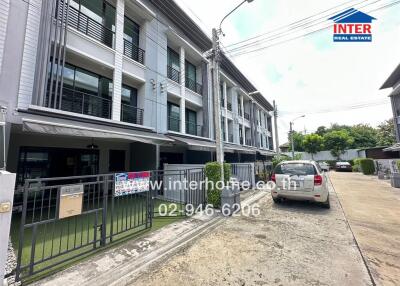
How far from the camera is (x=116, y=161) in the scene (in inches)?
434

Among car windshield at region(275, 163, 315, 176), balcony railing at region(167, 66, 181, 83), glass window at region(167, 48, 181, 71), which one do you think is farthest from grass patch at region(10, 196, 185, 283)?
glass window at region(167, 48, 181, 71)

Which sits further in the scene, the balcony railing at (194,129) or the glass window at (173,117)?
the balcony railing at (194,129)

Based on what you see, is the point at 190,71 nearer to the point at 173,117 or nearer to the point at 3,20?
the point at 173,117

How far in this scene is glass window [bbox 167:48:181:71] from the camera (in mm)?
13185

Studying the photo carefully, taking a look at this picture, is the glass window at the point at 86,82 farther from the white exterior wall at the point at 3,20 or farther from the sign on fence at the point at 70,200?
the sign on fence at the point at 70,200

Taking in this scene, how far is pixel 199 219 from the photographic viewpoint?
6.54 m

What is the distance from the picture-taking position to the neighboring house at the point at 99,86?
608 cm

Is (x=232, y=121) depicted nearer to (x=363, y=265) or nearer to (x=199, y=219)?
(x=199, y=219)

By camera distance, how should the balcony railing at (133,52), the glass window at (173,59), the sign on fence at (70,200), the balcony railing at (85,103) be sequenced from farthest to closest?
1. the glass window at (173,59)
2. the balcony railing at (133,52)
3. the balcony railing at (85,103)
4. the sign on fence at (70,200)

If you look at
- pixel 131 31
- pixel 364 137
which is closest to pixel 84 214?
pixel 131 31

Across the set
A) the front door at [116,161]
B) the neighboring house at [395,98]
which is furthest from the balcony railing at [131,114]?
the neighboring house at [395,98]

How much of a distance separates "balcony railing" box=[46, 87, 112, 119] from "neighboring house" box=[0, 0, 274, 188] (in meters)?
0.04

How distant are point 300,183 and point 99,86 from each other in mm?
9739

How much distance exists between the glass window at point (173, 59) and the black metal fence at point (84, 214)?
813 centimetres
